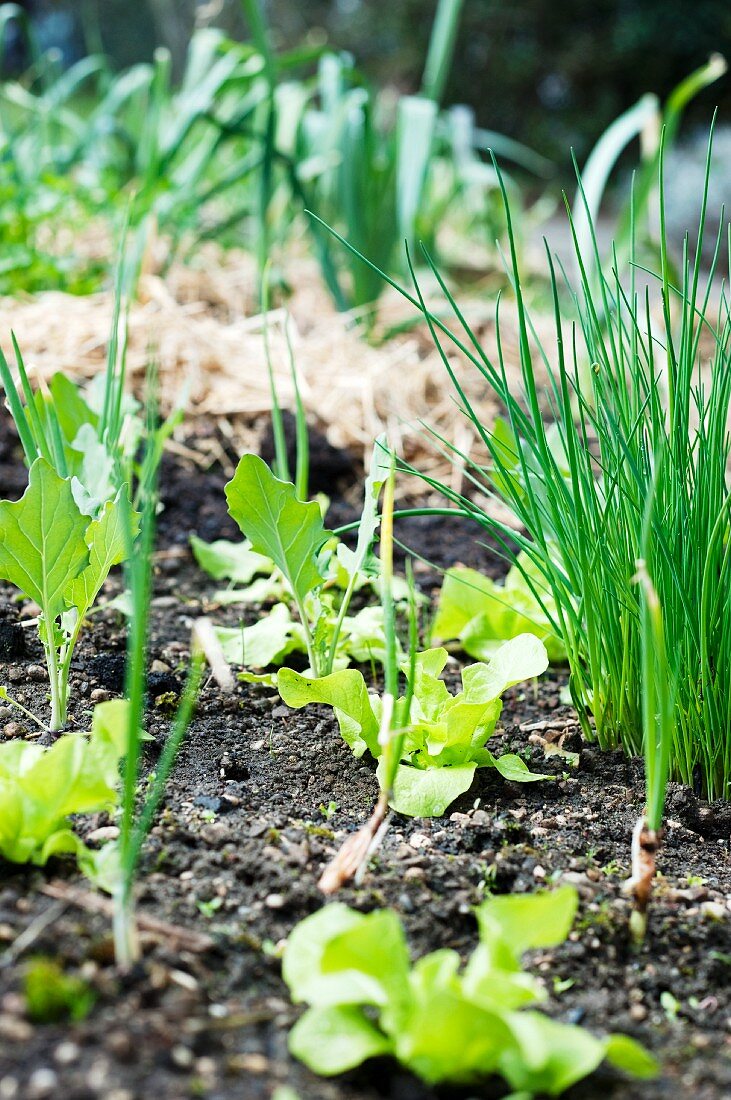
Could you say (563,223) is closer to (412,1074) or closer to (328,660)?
(328,660)

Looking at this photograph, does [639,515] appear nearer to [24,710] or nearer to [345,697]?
[345,697]

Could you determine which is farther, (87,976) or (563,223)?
(563,223)

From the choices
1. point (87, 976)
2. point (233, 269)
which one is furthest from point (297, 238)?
point (87, 976)

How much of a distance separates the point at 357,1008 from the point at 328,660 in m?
0.58

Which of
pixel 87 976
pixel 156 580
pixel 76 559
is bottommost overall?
pixel 156 580

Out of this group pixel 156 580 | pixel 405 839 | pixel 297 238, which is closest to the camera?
pixel 405 839

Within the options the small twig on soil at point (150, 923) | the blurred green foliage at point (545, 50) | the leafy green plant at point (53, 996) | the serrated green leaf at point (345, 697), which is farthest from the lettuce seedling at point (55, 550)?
the blurred green foliage at point (545, 50)

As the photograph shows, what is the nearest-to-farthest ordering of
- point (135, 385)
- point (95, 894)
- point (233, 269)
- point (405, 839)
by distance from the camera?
1. point (95, 894)
2. point (405, 839)
3. point (135, 385)
4. point (233, 269)

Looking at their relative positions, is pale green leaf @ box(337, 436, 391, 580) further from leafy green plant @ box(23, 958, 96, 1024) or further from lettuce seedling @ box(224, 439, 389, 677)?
leafy green plant @ box(23, 958, 96, 1024)

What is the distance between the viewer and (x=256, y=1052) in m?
0.72

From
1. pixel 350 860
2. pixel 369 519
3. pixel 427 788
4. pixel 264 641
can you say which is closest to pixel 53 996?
pixel 350 860

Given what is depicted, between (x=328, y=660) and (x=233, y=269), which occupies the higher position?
(x=233, y=269)

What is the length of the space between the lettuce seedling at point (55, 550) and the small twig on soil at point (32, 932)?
38cm

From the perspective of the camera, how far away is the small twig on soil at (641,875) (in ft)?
2.91
